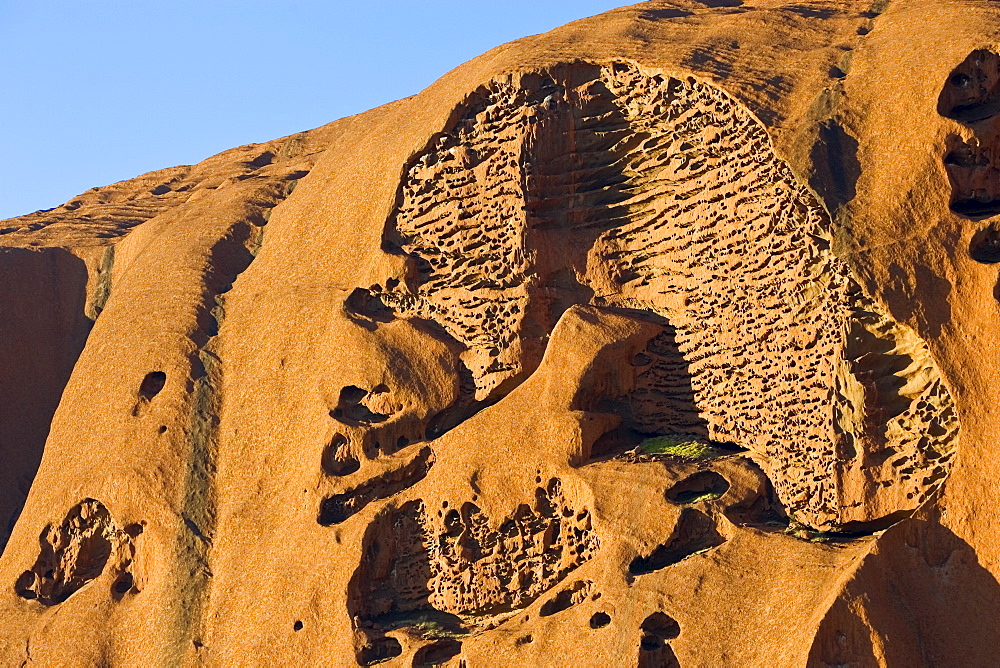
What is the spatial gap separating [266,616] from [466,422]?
130 inches

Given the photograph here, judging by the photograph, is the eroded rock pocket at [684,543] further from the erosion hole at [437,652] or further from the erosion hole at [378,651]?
the erosion hole at [378,651]

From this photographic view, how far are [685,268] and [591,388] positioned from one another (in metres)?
1.84

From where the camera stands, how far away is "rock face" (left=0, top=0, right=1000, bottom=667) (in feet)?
44.5

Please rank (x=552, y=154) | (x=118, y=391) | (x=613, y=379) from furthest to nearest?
(x=118, y=391) < (x=552, y=154) < (x=613, y=379)

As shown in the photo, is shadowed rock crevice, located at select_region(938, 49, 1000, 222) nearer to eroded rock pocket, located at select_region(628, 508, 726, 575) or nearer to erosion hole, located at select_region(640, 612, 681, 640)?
eroded rock pocket, located at select_region(628, 508, 726, 575)

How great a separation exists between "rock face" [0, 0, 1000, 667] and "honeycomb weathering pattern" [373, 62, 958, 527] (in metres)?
0.04

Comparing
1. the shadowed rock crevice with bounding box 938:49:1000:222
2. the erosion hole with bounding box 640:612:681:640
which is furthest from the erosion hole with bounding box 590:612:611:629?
the shadowed rock crevice with bounding box 938:49:1000:222

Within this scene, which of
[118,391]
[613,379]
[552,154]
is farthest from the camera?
[118,391]

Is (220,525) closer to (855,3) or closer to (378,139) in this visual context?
(378,139)

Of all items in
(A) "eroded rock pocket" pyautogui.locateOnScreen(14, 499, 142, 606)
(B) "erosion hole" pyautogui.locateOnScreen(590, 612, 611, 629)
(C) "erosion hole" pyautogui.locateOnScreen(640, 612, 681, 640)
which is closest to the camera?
(C) "erosion hole" pyautogui.locateOnScreen(640, 612, 681, 640)

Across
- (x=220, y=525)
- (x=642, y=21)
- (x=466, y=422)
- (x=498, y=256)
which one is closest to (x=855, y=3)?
(x=642, y=21)

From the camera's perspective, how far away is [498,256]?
55.3 feet

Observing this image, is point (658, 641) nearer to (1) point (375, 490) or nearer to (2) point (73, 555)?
(1) point (375, 490)

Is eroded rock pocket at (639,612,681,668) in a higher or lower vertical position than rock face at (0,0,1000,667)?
lower
